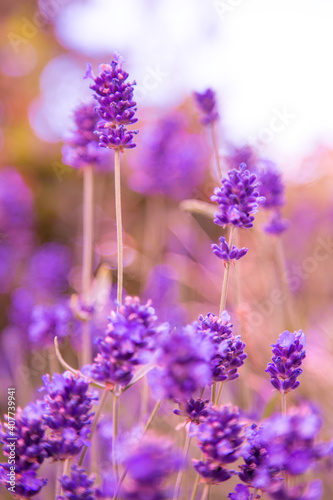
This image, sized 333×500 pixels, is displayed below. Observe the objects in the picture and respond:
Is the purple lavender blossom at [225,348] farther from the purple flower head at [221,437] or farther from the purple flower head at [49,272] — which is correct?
the purple flower head at [49,272]

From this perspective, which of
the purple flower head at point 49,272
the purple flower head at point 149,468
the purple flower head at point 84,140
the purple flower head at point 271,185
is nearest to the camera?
the purple flower head at point 149,468

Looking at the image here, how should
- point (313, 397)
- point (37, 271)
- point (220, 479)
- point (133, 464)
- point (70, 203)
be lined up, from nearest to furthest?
point (133, 464) < point (220, 479) < point (313, 397) < point (37, 271) < point (70, 203)

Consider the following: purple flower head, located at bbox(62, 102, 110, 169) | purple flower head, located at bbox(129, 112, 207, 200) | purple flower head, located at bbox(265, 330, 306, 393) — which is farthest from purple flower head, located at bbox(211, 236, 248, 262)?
purple flower head, located at bbox(129, 112, 207, 200)

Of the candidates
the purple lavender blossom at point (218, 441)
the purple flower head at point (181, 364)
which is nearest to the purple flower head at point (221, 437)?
the purple lavender blossom at point (218, 441)

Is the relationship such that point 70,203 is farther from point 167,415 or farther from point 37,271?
point 167,415

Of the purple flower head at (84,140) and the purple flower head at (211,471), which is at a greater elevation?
the purple flower head at (84,140)

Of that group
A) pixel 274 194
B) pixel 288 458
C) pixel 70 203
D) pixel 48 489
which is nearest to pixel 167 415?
pixel 48 489

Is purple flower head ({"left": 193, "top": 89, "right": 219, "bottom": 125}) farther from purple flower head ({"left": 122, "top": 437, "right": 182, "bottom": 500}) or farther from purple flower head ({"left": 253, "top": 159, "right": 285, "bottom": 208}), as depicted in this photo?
purple flower head ({"left": 122, "top": 437, "right": 182, "bottom": 500})
